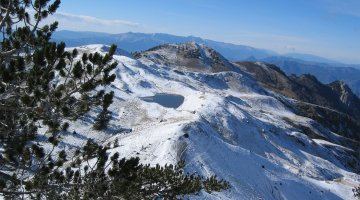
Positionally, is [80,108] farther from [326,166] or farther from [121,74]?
[121,74]

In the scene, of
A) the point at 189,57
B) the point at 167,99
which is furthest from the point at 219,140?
the point at 189,57

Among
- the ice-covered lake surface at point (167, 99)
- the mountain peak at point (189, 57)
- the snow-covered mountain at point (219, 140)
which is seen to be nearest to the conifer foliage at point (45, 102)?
the snow-covered mountain at point (219, 140)

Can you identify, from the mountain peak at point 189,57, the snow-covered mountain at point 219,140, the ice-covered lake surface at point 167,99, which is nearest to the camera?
the snow-covered mountain at point 219,140

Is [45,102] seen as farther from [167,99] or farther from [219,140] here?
[167,99]

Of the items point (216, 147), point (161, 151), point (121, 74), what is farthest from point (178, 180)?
point (121, 74)

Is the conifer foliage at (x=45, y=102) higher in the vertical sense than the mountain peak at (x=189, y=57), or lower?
higher

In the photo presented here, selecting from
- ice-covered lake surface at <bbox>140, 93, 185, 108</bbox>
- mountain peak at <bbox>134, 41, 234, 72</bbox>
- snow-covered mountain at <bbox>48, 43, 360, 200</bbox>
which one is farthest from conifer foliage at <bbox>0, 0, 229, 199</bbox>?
mountain peak at <bbox>134, 41, 234, 72</bbox>

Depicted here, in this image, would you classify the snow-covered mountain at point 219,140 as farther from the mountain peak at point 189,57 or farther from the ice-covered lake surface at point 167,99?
the mountain peak at point 189,57
